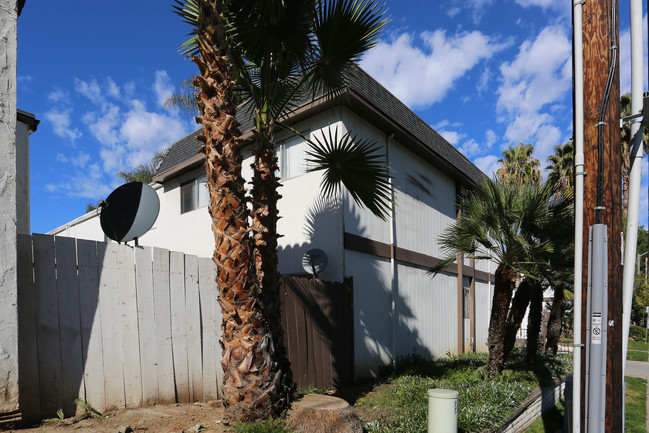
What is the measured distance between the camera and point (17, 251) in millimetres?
4285

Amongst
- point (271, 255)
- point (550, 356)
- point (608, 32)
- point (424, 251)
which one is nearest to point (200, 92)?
point (271, 255)

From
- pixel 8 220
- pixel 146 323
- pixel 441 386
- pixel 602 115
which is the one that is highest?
pixel 602 115

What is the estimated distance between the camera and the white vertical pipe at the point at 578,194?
3838 mm

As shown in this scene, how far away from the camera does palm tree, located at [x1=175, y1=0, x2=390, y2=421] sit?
4.76 metres

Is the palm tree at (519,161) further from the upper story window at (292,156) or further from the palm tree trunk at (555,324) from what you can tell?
the upper story window at (292,156)

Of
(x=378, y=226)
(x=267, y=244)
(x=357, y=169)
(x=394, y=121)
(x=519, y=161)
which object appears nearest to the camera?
(x=267, y=244)

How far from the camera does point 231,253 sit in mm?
4770

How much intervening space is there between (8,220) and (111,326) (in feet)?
5.36

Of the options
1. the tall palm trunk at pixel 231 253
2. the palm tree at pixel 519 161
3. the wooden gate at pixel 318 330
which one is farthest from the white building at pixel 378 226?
the palm tree at pixel 519 161

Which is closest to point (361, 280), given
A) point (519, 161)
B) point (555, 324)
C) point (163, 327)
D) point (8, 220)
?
point (163, 327)

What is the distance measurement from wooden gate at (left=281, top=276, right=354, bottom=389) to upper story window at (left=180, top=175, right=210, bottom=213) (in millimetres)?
5677

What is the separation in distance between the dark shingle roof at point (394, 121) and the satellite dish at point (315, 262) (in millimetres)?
3366

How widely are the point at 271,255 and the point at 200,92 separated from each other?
2102 mm

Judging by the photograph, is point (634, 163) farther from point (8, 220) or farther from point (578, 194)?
point (8, 220)
